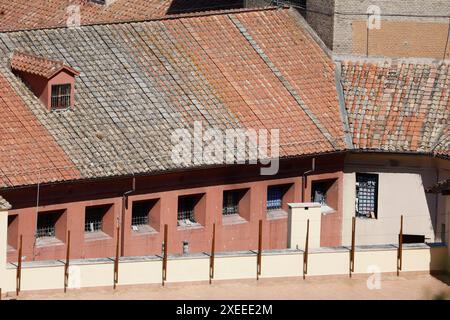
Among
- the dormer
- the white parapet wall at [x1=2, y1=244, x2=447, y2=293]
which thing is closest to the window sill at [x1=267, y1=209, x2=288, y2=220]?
the dormer

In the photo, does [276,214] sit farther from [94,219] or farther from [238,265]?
[238,265]

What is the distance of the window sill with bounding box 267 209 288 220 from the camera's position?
70.4 meters

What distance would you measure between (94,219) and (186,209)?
3.54 meters

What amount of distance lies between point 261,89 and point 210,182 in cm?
456

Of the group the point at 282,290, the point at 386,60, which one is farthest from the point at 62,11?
the point at 282,290

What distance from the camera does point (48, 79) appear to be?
65812mm

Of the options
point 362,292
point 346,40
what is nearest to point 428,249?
point 362,292

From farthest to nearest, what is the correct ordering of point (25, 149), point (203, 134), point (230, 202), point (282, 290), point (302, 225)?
point (230, 202), point (203, 134), point (25, 149), point (302, 225), point (282, 290)

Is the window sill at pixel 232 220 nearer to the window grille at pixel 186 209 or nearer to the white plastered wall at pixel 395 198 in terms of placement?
the window grille at pixel 186 209

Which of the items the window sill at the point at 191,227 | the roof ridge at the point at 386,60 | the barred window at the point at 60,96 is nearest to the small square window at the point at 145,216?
the window sill at the point at 191,227

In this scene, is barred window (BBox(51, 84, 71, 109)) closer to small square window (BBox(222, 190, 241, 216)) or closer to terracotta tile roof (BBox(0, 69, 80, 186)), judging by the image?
terracotta tile roof (BBox(0, 69, 80, 186))

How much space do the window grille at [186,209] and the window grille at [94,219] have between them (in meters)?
2.95

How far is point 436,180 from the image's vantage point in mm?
71438
